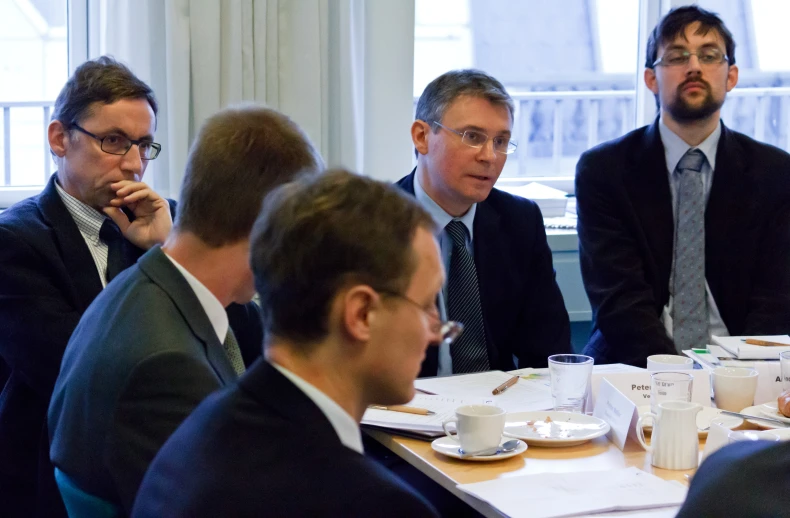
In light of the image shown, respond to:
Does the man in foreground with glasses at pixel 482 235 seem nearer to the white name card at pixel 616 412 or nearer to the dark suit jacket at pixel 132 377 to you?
the white name card at pixel 616 412

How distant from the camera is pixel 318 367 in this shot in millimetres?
1091

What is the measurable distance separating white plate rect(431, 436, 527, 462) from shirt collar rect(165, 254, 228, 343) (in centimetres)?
43

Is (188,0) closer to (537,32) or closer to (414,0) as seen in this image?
(414,0)

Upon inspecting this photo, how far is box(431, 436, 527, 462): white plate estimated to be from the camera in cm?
164

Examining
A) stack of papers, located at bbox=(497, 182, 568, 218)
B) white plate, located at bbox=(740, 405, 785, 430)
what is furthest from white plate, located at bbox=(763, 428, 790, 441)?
stack of papers, located at bbox=(497, 182, 568, 218)

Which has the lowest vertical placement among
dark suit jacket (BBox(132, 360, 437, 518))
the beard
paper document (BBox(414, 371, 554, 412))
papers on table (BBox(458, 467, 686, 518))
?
paper document (BBox(414, 371, 554, 412))

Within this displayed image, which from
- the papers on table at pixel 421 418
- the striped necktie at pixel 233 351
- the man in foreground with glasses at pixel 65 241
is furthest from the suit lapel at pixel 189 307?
the man in foreground with glasses at pixel 65 241

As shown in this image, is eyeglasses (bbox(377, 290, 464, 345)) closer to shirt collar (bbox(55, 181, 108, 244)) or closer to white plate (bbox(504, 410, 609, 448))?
white plate (bbox(504, 410, 609, 448))

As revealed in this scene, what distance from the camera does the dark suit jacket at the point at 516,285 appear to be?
8.54ft

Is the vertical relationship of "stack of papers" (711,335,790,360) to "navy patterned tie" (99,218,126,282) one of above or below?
below

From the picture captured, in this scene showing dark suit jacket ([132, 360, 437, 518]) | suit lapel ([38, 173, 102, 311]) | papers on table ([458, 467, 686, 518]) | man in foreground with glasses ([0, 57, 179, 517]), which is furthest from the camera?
suit lapel ([38, 173, 102, 311])

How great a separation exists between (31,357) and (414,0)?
6.33 ft

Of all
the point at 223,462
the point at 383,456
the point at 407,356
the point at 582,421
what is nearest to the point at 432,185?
the point at 383,456

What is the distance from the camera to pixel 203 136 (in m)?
1.58
